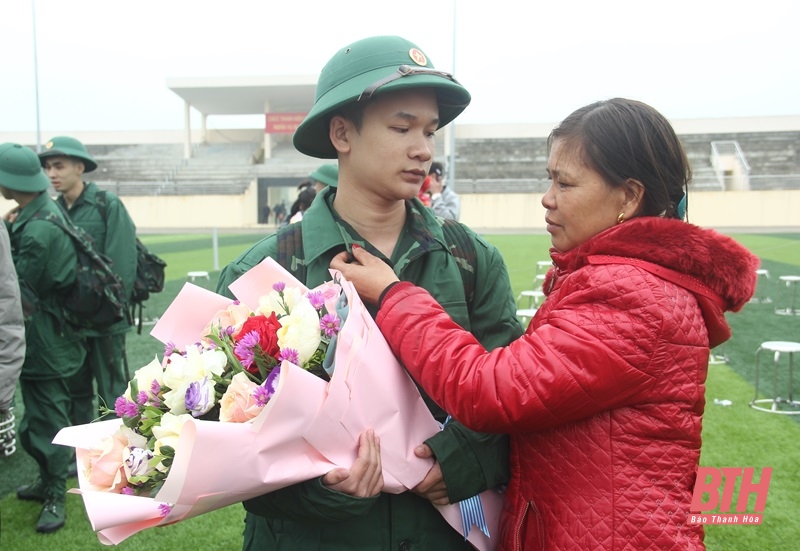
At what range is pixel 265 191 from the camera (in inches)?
1459

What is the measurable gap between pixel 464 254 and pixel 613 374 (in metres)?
0.65

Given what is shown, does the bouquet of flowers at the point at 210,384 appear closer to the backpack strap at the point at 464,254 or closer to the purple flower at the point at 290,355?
the purple flower at the point at 290,355

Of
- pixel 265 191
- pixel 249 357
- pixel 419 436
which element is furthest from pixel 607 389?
pixel 265 191

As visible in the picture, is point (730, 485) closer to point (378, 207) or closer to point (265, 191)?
point (378, 207)

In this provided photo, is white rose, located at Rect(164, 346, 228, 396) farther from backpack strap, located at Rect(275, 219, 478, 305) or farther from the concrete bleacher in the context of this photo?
the concrete bleacher

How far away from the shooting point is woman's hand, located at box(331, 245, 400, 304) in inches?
67.2

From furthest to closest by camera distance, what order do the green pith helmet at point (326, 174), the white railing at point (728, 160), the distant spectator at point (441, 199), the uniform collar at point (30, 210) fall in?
the white railing at point (728, 160) → the distant spectator at point (441, 199) → the green pith helmet at point (326, 174) → the uniform collar at point (30, 210)

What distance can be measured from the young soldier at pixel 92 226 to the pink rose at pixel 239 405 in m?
3.92

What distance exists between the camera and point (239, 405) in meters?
1.39

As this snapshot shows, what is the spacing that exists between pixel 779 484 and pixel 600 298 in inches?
163

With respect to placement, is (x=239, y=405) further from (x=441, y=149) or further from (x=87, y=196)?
(x=441, y=149)

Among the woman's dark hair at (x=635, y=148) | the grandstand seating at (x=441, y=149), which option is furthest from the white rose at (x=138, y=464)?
the grandstand seating at (x=441, y=149)

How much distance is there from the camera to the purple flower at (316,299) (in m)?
1.56

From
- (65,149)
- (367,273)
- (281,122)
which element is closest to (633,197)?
(367,273)
